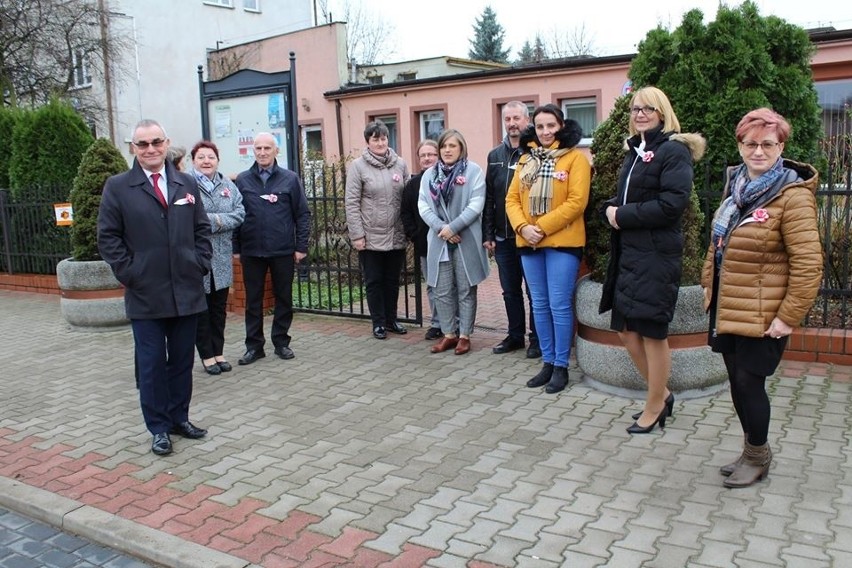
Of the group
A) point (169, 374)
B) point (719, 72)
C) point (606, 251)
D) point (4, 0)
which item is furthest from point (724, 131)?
point (4, 0)

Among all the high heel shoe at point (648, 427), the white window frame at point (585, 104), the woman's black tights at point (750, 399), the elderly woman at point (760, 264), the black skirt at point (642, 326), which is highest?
the white window frame at point (585, 104)

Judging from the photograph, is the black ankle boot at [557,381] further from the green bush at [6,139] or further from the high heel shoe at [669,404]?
the green bush at [6,139]

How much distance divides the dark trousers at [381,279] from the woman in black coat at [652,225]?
123 inches

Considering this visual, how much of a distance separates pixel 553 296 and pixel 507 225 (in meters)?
1.05

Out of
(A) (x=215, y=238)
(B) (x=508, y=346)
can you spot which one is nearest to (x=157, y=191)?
(A) (x=215, y=238)

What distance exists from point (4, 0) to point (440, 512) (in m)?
21.5

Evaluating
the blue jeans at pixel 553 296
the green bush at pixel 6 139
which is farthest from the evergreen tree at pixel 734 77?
the green bush at pixel 6 139

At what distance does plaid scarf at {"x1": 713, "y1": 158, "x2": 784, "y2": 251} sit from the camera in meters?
3.65

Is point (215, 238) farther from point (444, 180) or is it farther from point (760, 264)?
point (760, 264)

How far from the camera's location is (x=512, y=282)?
21.5 feet

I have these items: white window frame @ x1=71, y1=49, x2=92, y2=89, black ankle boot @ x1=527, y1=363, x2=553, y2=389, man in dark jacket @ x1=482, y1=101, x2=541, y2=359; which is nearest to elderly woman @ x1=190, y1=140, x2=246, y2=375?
man in dark jacket @ x1=482, y1=101, x2=541, y2=359

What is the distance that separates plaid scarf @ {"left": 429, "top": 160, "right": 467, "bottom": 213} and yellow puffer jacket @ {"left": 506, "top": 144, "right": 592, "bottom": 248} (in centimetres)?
113

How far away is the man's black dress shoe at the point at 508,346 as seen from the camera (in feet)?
21.9

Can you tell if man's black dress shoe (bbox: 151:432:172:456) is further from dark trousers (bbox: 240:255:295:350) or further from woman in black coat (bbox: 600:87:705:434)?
woman in black coat (bbox: 600:87:705:434)
